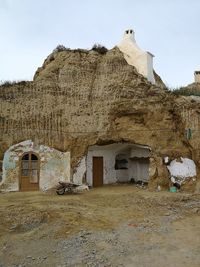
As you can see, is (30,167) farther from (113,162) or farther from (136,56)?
(136,56)

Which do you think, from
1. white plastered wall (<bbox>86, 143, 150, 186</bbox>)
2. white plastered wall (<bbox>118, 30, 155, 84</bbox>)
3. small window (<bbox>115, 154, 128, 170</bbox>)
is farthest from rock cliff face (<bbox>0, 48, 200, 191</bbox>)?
small window (<bbox>115, 154, 128, 170</bbox>)

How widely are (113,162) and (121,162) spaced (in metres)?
1.14

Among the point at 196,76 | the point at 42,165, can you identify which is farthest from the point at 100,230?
the point at 196,76

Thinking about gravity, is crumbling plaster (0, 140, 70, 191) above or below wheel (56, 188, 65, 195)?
above

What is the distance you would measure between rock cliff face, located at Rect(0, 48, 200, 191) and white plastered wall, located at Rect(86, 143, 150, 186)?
128 centimetres

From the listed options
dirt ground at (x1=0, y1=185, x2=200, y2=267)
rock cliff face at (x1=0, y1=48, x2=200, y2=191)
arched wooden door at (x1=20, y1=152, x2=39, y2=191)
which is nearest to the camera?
→ dirt ground at (x1=0, y1=185, x2=200, y2=267)

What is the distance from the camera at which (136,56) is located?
2344cm

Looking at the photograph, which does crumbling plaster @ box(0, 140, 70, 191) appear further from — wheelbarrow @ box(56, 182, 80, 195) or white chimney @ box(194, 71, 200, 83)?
white chimney @ box(194, 71, 200, 83)

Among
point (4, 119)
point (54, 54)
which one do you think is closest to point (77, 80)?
point (54, 54)

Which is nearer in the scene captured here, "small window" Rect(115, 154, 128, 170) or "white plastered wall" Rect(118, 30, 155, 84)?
"small window" Rect(115, 154, 128, 170)

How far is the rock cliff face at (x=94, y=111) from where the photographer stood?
1877 cm

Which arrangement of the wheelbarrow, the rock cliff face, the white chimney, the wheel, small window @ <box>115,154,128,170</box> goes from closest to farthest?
the wheelbarrow → the wheel → the rock cliff face → small window @ <box>115,154,128,170</box> → the white chimney

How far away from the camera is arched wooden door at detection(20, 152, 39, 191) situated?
18.2 metres

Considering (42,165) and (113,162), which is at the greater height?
(113,162)
